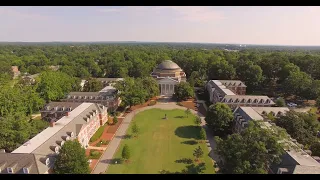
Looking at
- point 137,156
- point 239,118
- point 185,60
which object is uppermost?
point 185,60

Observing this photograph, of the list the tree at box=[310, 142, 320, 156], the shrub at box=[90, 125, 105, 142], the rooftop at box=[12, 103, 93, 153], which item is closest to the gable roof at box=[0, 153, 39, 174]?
the rooftop at box=[12, 103, 93, 153]

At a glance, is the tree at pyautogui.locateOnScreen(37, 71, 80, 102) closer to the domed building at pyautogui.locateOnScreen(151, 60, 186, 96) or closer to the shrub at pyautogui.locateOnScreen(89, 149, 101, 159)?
the domed building at pyautogui.locateOnScreen(151, 60, 186, 96)

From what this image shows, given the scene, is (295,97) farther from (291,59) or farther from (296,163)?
(296,163)

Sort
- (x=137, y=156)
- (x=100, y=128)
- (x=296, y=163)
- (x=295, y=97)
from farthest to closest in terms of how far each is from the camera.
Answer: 1. (x=295, y=97)
2. (x=100, y=128)
3. (x=137, y=156)
4. (x=296, y=163)

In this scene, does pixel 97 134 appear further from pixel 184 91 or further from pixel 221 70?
pixel 221 70

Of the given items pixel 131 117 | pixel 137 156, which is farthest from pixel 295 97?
pixel 137 156

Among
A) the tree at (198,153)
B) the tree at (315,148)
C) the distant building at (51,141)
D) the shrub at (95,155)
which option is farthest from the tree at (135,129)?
the tree at (315,148)

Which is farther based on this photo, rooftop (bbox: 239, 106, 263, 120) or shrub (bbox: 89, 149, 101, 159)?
rooftop (bbox: 239, 106, 263, 120)
